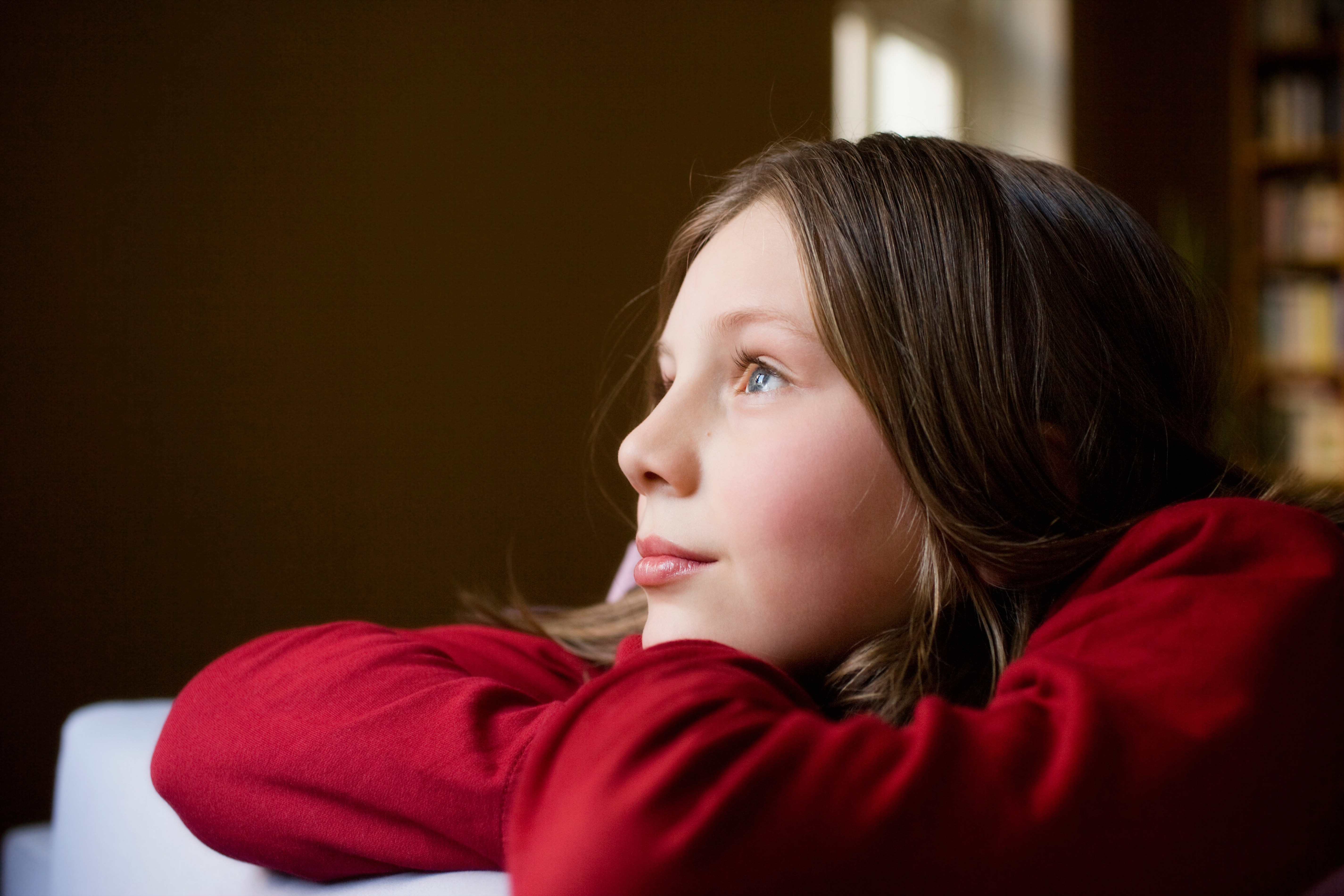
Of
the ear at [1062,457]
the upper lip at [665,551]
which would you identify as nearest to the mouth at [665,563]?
the upper lip at [665,551]

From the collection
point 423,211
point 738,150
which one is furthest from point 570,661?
point 738,150

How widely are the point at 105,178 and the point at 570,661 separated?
144 cm

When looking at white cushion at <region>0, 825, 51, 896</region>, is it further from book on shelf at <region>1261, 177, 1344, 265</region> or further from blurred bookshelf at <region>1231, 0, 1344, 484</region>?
book on shelf at <region>1261, 177, 1344, 265</region>

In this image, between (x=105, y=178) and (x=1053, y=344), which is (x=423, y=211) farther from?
(x=1053, y=344)

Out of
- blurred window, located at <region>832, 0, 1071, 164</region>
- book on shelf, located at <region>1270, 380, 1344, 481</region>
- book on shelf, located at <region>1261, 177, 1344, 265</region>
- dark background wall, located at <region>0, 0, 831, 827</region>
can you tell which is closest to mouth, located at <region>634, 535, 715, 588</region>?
dark background wall, located at <region>0, 0, 831, 827</region>

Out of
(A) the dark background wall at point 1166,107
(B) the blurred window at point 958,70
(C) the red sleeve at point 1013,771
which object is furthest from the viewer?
(A) the dark background wall at point 1166,107

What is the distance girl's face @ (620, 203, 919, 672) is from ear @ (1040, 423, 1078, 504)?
0.32ft

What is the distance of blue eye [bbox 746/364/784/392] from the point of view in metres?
0.64

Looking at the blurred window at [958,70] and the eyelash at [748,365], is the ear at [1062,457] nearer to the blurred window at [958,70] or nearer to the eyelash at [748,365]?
the eyelash at [748,365]

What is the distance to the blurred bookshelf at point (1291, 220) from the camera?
3.78 m

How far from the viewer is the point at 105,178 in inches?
70.2

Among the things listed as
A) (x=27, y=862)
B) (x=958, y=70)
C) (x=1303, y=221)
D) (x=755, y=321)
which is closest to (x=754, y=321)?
(x=755, y=321)

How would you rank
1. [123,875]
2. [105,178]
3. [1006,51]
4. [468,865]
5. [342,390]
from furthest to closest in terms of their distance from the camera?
[1006,51], [342,390], [105,178], [123,875], [468,865]

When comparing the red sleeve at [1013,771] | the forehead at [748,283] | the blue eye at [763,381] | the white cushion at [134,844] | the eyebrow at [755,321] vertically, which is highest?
the forehead at [748,283]
